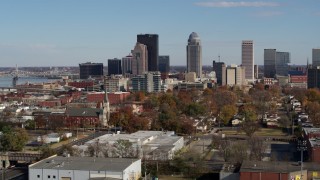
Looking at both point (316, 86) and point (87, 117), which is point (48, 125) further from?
point (316, 86)

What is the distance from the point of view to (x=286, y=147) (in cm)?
2427

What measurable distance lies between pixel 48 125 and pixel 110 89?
29.9m

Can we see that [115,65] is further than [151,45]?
Yes

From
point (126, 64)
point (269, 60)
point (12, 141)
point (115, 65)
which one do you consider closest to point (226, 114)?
point (12, 141)

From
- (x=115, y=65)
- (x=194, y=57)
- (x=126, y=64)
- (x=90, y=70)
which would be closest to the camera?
(x=90, y=70)

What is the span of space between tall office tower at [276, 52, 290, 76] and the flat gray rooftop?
296ft

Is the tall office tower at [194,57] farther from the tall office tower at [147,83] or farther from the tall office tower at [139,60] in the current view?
the tall office tower at [147,83]

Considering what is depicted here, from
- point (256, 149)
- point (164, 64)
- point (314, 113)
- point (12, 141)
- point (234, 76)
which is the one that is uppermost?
point (164, 64)

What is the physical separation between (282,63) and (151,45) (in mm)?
30891

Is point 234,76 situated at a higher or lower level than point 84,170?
higher

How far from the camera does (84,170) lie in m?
15.6

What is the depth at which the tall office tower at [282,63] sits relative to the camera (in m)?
105

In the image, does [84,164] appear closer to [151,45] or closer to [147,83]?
[147,83]

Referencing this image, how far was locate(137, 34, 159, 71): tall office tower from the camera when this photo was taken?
3745 inches
